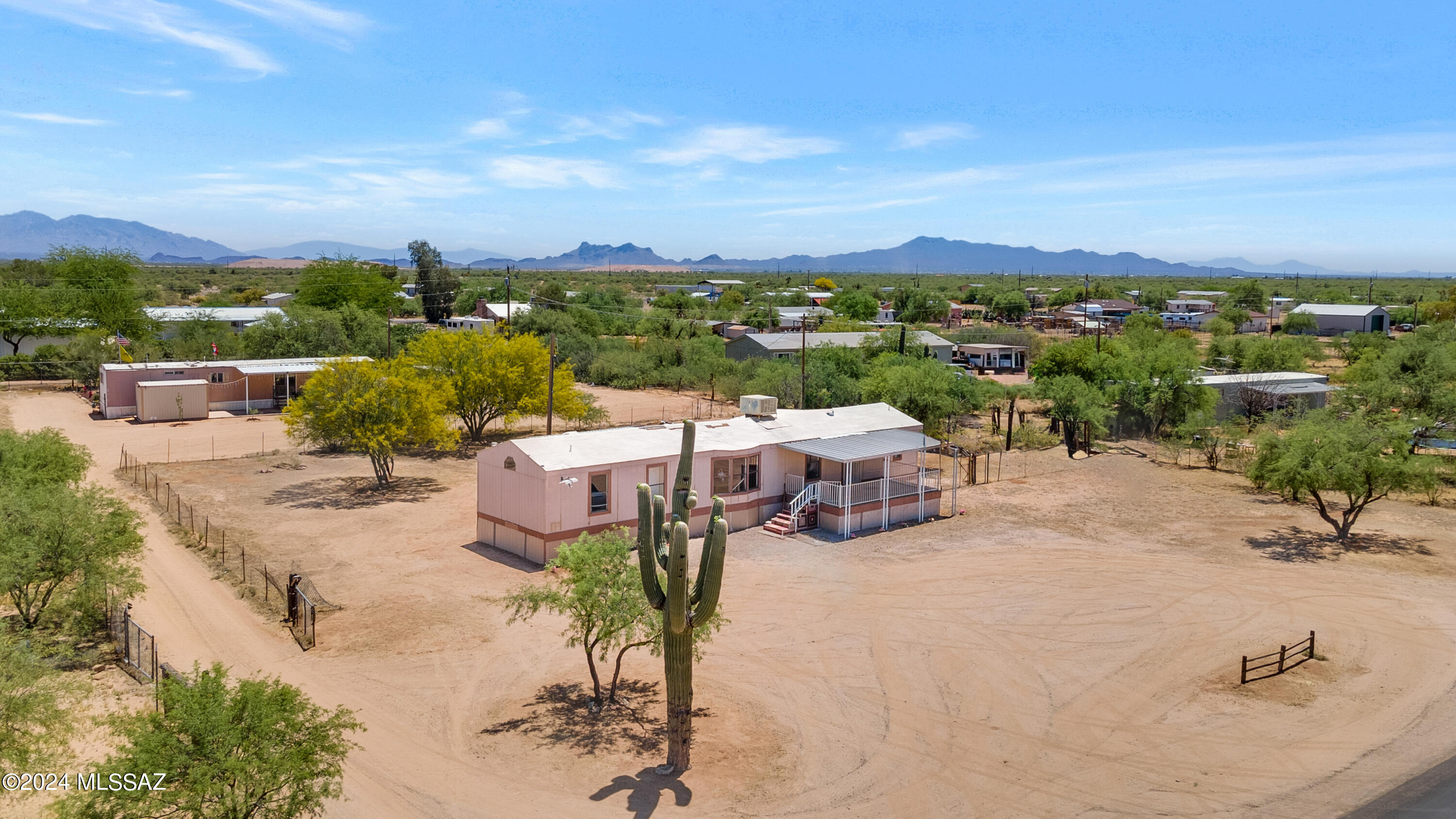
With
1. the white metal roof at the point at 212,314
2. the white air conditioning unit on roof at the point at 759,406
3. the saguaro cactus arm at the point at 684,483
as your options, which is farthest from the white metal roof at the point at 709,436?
the white metal roof at the point at 212,314

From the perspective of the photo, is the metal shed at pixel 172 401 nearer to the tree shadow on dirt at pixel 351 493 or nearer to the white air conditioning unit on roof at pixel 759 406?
the tree shadow on dirt at pixel 351 493

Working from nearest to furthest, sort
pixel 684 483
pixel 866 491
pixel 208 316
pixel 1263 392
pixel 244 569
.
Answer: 1. pixel 684 483
2. pixel 244 569
3. pixel 866 491
4. pixel 1263 392
5. pixel 208 316

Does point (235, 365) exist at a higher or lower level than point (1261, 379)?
lower

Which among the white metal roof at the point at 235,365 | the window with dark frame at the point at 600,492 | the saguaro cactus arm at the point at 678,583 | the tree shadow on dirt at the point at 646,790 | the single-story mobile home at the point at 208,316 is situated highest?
the single-story mobile home at the point at 208,316

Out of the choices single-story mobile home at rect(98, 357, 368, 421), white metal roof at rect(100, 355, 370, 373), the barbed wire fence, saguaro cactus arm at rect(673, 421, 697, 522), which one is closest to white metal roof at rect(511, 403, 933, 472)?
the barbed wire fence

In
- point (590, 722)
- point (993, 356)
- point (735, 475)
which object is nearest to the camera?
point (590, 722)

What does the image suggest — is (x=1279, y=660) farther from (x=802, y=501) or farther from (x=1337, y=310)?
(x=1337, y=310)

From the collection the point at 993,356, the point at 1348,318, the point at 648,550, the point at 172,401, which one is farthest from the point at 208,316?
the point at 1348,318

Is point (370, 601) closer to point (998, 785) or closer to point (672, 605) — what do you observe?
point (672, 605)
